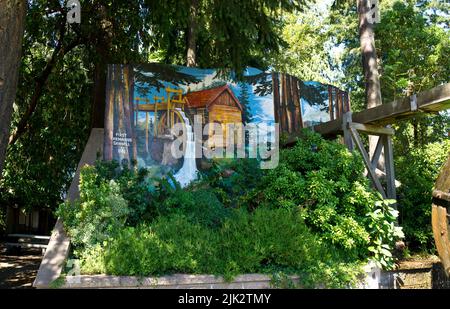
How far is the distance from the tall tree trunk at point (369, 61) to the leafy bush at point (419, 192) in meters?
1.31

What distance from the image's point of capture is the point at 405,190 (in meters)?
10.8

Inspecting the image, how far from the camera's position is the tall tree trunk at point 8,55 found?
581 cm

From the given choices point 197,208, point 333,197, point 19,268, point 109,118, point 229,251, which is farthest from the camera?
point 19,268

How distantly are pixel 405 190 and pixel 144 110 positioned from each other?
6.52 meters

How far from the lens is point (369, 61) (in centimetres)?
1239

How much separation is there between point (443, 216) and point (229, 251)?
3.46m

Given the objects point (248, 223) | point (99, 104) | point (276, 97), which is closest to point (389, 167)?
point (276, 97)

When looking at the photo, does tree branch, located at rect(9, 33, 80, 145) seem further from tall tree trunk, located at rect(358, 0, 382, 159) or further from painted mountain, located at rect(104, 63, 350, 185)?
tall tree trunk, located at rect(358, 0, 382, 159)

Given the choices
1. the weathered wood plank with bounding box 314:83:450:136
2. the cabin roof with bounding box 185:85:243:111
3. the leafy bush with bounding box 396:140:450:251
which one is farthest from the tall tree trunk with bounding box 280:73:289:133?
the leafy bush with bounding box 396:140:450:251

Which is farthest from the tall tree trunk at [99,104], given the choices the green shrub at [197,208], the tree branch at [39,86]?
the green shrub at [197,208]

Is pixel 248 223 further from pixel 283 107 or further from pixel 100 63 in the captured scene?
pixel 100 63
